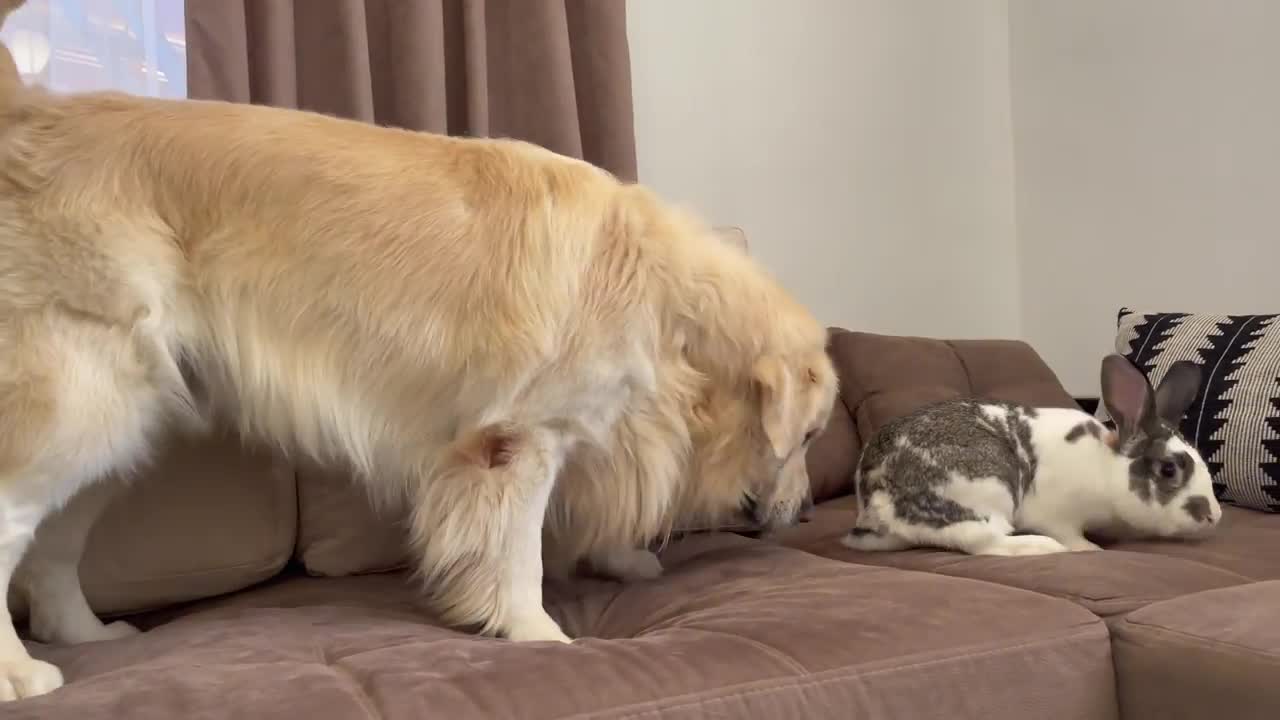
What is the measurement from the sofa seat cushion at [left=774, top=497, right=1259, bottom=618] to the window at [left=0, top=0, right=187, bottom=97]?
1.75 metres

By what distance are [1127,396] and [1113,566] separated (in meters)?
0.58

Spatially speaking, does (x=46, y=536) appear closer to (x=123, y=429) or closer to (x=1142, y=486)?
(x=123, y=429)

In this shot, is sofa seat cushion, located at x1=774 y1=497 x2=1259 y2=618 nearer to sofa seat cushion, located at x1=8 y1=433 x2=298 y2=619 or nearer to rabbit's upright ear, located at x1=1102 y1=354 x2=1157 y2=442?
rabbit's upright ear, located at x1=1102 y1=354 x2=1157 y2=442

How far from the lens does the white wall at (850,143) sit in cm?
338

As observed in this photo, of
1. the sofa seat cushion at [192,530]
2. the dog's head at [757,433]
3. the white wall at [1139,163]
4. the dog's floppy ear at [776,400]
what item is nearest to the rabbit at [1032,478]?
the dog's head at [757,433]

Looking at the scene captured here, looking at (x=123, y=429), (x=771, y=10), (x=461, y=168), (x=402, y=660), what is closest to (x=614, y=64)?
(x=771, y=10)

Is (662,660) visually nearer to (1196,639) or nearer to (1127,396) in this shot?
(1196,639)

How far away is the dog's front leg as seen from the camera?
1.59 metres

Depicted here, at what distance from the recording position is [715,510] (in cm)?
192

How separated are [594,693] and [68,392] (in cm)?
82

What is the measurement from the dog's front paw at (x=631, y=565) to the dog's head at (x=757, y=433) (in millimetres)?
123

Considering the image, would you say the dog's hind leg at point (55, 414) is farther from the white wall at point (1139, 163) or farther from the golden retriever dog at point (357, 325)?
the white wall at point (1139, 163)

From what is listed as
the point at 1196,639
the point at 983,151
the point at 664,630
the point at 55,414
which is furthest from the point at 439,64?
the point at 983,151

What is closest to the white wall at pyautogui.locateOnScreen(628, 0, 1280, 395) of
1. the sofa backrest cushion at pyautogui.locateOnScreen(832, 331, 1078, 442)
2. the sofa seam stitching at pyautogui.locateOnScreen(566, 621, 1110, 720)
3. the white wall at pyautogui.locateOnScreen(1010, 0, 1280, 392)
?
the white wall at pyautogui.locateOnScreen(1010, 0, 1280, 392)
